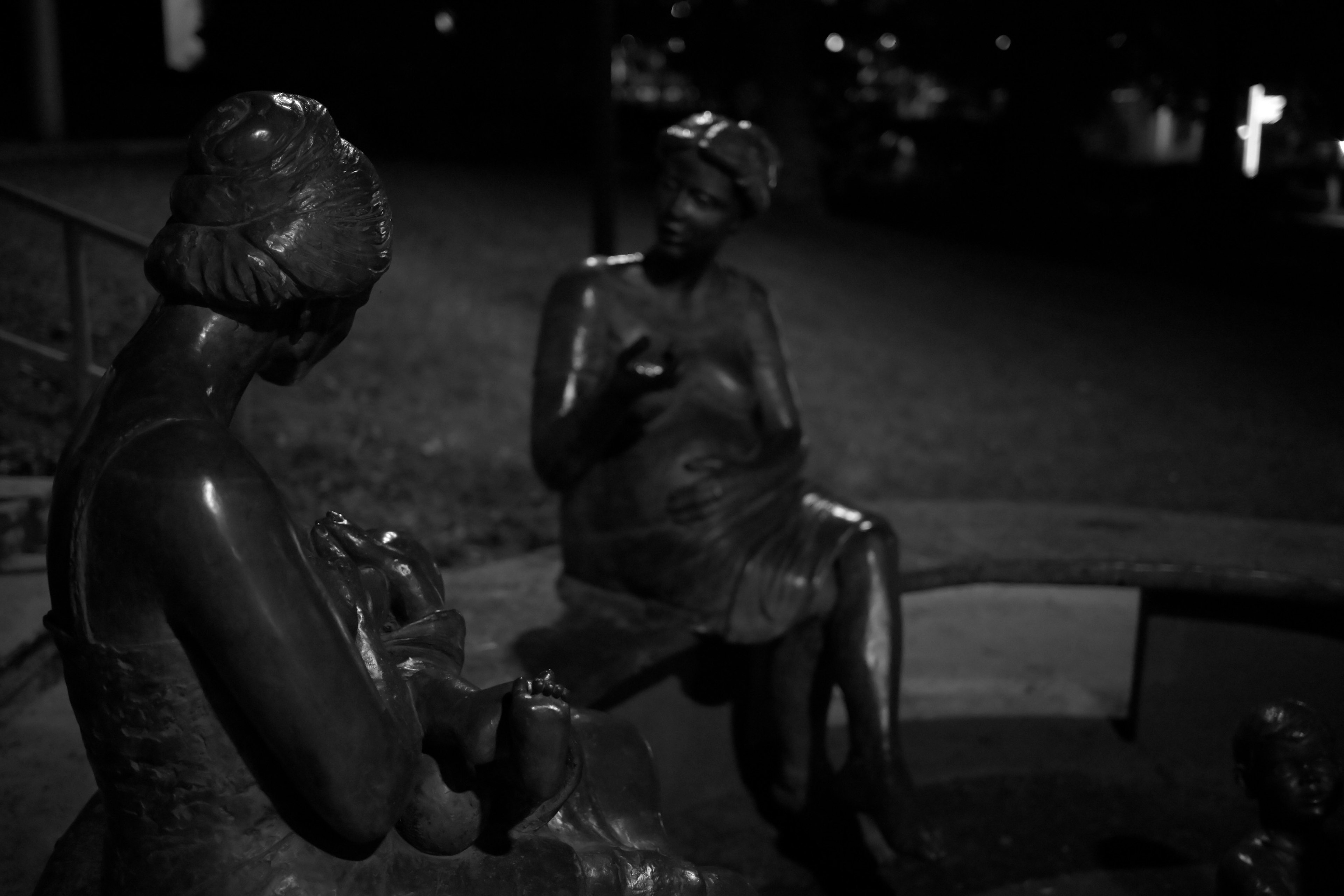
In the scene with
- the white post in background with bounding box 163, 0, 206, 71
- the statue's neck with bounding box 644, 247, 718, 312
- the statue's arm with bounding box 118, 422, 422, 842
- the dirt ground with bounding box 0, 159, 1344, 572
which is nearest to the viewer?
the statue's arm with bounding box 118, 422, 422, 842

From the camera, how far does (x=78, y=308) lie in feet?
19.0

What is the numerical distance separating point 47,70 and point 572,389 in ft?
30.2

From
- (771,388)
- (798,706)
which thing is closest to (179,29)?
(771,388)

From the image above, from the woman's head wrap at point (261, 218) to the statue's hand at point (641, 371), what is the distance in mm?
1603

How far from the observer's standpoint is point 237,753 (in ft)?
5.85

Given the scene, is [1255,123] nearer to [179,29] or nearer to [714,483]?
[179,29]

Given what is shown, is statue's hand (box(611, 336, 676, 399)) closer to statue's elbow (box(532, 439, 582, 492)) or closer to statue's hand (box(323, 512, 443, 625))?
statue's elbow (box(532, 439, 582, 492))

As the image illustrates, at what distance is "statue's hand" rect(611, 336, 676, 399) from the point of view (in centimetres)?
341

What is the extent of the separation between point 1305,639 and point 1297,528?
2.07 feet

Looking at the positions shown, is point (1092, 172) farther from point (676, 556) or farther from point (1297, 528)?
point (676, 556)

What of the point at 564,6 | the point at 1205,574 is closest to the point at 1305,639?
the point at 1205,574

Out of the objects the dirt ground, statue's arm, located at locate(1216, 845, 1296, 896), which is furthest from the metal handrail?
statue's arm, located at locate(1216, 845, 1296, 896)

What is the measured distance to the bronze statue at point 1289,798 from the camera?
3.03 m

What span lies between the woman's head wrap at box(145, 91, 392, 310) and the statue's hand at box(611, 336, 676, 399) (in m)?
1.60
